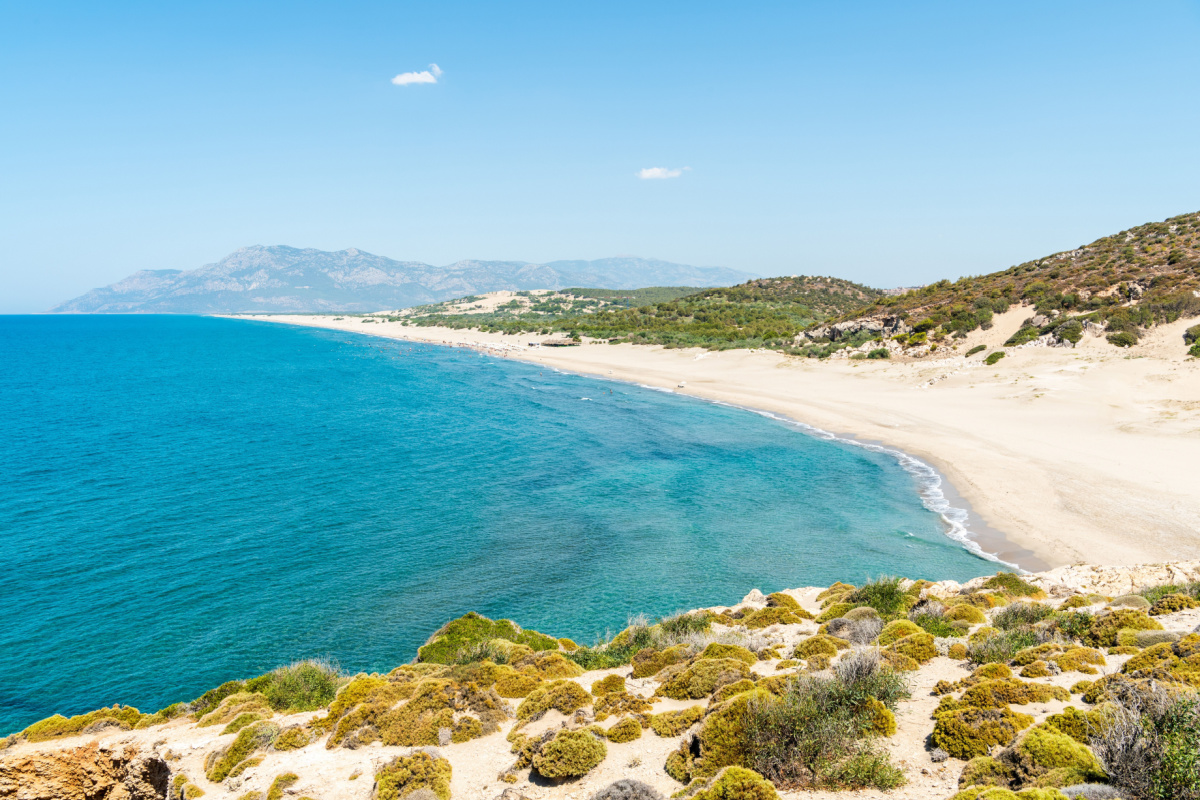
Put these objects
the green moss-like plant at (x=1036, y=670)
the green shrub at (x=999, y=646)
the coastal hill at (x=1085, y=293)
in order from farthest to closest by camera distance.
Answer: the coastal hill at (x=1085, y=293)
the green shrub at (x=999, y=646)
the green moss-like plant at (x=1036, y=670)

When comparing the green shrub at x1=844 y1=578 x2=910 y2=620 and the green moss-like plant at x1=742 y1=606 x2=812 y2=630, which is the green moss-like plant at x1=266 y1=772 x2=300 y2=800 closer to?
the green moss-like plant at x1=742 y1=606 x2=812 y2=630

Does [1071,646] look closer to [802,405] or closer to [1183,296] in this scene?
[802,405]

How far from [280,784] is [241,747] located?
1700mm

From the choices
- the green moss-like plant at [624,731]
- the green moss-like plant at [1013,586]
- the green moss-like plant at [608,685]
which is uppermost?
the green moss-like plant at [624,731]

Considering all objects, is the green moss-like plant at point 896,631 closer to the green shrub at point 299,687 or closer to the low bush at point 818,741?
the low bush at point 818,741

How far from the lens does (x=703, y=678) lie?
426 inches

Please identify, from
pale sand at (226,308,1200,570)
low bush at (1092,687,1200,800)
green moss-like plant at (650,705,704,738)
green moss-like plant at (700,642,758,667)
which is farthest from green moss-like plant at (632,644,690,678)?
pale sand at (226,308,1200,570)

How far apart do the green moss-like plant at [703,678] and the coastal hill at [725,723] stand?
44 millimetres

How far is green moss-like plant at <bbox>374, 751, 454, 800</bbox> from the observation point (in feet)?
27.0

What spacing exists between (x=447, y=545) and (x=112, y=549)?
1280cm

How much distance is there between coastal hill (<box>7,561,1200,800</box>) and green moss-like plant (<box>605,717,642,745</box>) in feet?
0.10

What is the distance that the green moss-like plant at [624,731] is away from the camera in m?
9.34

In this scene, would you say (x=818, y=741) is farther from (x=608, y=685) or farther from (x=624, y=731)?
(x=608, y=685)

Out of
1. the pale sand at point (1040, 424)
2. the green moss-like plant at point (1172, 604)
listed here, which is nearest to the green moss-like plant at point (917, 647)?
the green moss-like plant at point (1172, 604)
